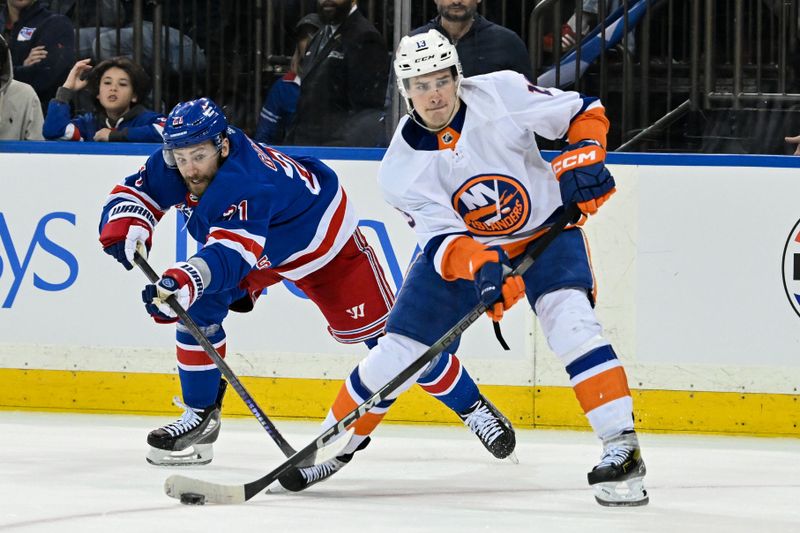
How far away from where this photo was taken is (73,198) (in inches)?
193

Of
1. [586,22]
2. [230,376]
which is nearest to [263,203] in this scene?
[230,376]

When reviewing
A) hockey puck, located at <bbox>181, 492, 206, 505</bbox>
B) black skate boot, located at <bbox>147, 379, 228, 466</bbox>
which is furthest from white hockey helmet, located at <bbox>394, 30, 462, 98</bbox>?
black skate boot, located at <bbox>147, 379, 228, 466</bbox>

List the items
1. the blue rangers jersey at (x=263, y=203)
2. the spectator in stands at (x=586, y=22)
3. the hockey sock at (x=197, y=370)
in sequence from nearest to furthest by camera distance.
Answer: the blue rangers jersey at (x=263, y=203) → the hockey sock at (x=197, y=370) → the spectator in stands at (x=586, y=22)

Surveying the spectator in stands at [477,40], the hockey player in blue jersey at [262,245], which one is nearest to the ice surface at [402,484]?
the hockey player in blue jersey at [262,245]

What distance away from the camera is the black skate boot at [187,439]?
13.0 feet

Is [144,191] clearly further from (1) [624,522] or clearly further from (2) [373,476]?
(1) [624,522]

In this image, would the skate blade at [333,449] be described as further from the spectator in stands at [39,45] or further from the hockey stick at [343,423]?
the spectator in stands at [39,45]

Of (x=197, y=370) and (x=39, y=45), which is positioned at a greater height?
(x=39, y=45)

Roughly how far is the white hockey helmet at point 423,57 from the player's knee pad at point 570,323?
0.59 m

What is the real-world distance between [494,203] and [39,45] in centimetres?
255

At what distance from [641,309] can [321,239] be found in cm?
119

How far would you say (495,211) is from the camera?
11.3 feet

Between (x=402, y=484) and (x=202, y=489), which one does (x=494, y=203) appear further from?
(x=202, y=489)

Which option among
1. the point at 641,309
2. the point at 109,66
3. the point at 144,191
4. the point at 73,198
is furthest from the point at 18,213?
the point at 641,309
